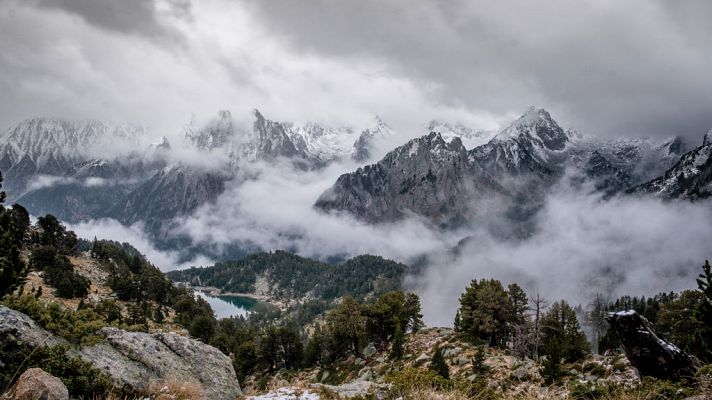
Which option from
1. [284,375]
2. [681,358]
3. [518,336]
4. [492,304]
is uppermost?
[492,304]

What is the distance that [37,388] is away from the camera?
7828mm

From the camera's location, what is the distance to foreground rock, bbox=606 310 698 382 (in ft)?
47.5

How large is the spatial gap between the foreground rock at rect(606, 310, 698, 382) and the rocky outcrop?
15.3 meters

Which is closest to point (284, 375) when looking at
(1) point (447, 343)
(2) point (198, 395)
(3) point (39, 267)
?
(1) point (447, 343)

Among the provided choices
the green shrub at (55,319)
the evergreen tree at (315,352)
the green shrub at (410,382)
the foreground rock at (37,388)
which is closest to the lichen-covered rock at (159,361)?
the green shrub at (55,319)

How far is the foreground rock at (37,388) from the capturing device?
300 inches

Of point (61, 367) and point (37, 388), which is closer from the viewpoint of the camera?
point (37, 388)

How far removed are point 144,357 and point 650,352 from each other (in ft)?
59.2

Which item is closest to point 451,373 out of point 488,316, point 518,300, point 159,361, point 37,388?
point 488,316

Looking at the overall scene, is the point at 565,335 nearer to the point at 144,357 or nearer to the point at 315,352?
the point at 315,352

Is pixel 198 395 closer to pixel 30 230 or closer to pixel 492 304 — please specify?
pixel 492 304

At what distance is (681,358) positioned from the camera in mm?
14719

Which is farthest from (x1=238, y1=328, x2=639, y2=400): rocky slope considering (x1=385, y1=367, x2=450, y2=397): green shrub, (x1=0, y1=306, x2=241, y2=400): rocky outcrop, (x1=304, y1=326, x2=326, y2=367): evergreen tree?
(x1=304, y1=326, x2=326, y2=367): evergreen tree

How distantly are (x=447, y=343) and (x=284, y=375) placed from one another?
32.2m
